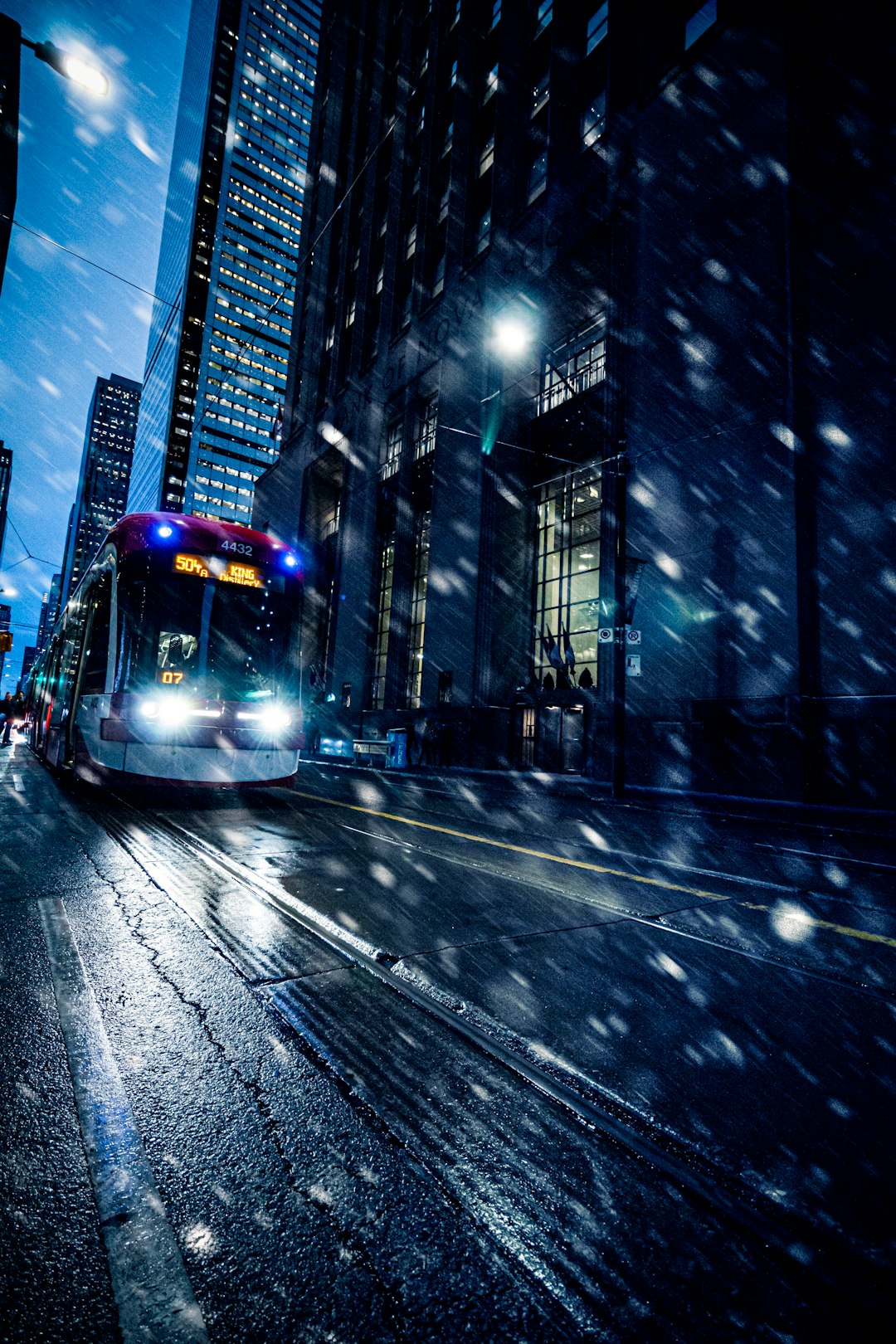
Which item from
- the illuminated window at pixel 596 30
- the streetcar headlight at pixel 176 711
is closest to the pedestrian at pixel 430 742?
the streetcar headlight at pixel 176 711

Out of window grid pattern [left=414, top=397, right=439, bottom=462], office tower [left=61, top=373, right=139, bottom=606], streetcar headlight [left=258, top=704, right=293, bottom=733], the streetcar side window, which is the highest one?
office tower [left=61, top=373, right=139, bottom=606]

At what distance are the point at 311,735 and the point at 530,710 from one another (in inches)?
659

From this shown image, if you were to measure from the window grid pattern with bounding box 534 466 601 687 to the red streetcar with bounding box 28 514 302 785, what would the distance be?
13514 mm

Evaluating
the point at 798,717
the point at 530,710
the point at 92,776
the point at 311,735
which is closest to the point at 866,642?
the point at 798,717

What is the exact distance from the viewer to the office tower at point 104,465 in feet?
606

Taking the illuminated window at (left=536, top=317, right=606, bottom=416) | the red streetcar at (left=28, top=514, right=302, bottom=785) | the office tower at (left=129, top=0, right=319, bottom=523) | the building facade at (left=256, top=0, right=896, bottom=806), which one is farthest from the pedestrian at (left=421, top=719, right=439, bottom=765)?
the office tower at (left=129, top=0, right=319, bottom=523)

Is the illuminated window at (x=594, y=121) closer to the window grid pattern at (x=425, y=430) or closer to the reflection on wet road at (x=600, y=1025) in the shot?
the window grid pattern at (x=425, y=430)

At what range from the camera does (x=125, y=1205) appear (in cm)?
146

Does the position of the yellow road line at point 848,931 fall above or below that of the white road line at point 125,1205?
above

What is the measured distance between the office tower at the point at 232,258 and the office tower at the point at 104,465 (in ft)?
253

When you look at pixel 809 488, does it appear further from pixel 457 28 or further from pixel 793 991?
pixel 457 28

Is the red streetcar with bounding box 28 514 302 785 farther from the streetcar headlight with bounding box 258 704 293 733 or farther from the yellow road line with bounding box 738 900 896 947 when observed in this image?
the yellow road line with bounding box 738 900 896 947

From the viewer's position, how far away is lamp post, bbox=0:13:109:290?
7.29 metres

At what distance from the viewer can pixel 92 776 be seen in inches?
337
